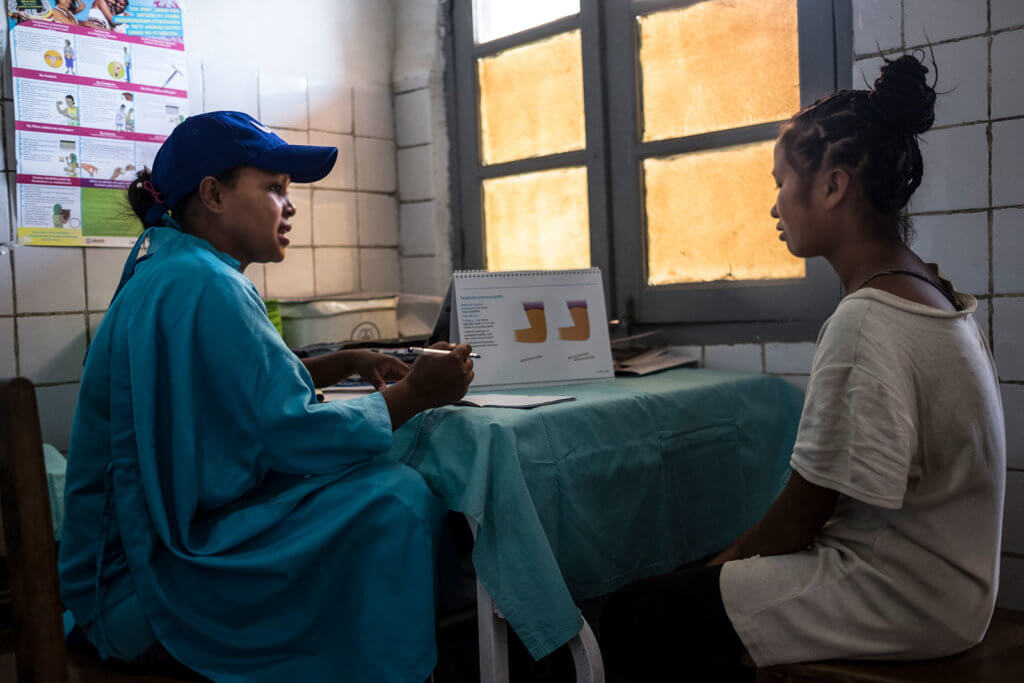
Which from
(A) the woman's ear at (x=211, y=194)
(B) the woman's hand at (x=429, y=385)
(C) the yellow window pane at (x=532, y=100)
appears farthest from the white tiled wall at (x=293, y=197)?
(B) the woman's hand at (x=429, y=385)

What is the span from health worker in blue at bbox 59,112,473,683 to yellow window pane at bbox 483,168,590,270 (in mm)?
1424

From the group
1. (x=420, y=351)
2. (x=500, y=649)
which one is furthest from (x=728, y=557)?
(x=420, y=351)

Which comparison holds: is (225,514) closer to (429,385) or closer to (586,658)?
(429,385)

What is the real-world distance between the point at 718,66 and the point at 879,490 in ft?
4.96

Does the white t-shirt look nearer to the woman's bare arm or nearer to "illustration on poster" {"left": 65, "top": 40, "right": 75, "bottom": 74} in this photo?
the woman's bare arm

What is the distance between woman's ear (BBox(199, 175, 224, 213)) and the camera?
4.56 ft

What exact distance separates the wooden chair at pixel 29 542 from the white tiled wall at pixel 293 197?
1.26 m

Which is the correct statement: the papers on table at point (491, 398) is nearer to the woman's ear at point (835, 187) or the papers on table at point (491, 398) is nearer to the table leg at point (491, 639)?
the table leg at point (491, 639)

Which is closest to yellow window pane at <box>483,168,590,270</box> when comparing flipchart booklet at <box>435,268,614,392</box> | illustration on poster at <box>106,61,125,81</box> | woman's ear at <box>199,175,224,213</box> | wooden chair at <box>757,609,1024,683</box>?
flipchart booklet at <box>435,268,614,392</box>

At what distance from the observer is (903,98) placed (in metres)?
1.27

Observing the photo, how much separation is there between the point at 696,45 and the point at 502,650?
66.4 inches

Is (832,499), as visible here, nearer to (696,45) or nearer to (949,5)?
(949,5)

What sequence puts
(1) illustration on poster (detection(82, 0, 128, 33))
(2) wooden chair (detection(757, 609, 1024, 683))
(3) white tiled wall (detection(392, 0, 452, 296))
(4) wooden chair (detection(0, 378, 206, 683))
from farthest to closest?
1. (3) white tiled wall (detection(392, 0, 452, 296))
2. (1) illustration on poster (detection(82, 0, 128, 33))
3. (2) wooden chair (detection(757, 609, 1024, 683))
4. (4) wooden chair (detection(0, 378, 206, 683))

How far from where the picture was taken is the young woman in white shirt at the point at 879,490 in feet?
A: 3.66
